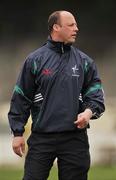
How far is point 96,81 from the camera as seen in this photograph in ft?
19.6

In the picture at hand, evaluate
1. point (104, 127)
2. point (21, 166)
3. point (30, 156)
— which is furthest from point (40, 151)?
point (104, 127)

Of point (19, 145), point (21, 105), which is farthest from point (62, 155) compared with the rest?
point (21, 105)

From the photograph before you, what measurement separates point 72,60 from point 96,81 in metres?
0.25

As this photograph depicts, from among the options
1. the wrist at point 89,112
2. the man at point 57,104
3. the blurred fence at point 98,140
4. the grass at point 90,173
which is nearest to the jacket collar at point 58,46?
the man at point 57,104

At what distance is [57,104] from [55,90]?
3.9 inches

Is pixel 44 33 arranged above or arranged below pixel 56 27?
below

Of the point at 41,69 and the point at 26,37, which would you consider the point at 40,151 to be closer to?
the point at 41,69

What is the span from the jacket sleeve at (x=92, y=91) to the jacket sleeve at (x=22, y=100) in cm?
39

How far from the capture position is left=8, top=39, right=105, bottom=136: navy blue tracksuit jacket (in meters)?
5.78

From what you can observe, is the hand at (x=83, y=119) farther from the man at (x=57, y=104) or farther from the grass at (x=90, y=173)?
the grass at (x=90, y=173)

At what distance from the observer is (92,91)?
595 centimetres

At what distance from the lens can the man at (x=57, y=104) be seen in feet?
19.0

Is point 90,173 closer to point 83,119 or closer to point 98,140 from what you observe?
point 98,140

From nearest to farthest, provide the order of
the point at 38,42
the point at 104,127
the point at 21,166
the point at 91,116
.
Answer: the point at 91,116
the point at 21,166
the point at 104,127
the point at 38,42
